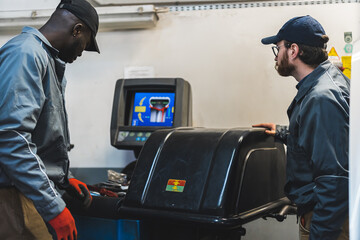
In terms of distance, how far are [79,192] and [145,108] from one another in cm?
90

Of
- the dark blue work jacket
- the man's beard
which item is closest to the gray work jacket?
the dark blue work jacket

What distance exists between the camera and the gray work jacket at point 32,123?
1.48 metres

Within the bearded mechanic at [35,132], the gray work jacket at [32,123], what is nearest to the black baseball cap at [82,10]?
the bearded mechanic at [35,132]

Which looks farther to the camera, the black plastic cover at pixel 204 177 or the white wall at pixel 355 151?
the black plastic cover at pixel 204 177

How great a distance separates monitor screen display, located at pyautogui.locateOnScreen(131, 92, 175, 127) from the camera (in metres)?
2.73

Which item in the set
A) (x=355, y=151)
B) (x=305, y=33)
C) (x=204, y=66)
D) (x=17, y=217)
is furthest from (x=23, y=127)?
(x=204, y=66)

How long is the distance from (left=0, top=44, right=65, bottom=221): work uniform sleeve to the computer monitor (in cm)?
114

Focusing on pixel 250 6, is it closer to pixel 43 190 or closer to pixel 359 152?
pixel 43 190

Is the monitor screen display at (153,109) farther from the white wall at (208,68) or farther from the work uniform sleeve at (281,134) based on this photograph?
the work uniform sleeve at (281,134)

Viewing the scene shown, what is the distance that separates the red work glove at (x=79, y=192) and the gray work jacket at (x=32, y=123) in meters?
0.26

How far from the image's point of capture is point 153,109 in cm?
277

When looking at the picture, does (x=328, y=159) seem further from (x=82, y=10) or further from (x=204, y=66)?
(x=204, y=66)

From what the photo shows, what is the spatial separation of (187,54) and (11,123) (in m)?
1.79

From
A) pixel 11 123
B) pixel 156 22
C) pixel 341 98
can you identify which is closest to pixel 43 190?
pixel 11 123
